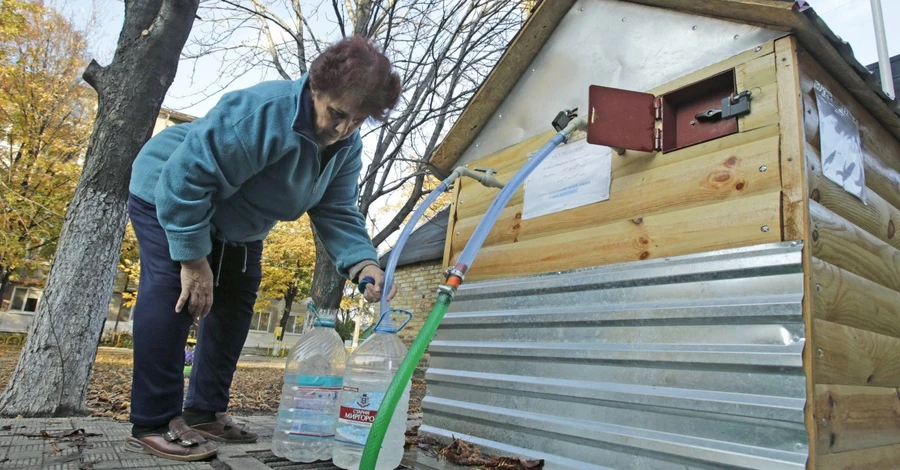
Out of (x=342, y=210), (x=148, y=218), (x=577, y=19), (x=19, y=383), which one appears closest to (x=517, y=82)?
(x=577, y=19)

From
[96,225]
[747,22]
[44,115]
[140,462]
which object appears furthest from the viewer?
[44,115]

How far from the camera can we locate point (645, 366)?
2.00 metres

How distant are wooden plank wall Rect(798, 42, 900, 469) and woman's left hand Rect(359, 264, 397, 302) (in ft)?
5.40

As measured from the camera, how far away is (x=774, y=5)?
1.87m

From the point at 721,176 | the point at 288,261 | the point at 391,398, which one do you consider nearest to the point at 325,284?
the point at 391,398

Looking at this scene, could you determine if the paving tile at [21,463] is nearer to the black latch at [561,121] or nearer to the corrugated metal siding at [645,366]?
the corrugated metal siding at [645,366]

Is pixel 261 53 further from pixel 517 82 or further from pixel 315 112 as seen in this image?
pixel 315 112

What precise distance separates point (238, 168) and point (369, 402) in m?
1.08

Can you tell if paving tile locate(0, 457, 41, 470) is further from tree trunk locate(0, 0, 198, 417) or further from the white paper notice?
the white paper notice

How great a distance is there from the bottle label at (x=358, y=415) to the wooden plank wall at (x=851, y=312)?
1.51m

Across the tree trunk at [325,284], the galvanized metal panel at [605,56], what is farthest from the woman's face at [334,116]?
the tree trunk at [325,284]

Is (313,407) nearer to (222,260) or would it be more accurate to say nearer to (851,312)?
(222,260)

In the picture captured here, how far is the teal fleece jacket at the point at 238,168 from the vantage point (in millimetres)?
1964

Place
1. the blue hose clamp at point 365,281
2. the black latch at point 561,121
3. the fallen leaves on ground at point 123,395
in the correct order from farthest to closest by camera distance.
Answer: the fallen leaves on ground at point 123,395 → the black latch at point 561,121 → the blue hose clamp at point 365,281
